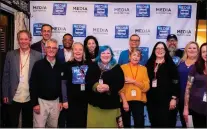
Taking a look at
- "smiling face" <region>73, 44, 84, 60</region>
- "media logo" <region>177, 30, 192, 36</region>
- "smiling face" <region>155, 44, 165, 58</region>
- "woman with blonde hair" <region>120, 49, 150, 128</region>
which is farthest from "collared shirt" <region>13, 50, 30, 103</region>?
"media logo" <region>177, 30, 192, 36</region>

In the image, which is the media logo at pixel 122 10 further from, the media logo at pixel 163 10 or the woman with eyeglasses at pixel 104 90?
the woman with eyeglasses at pixel 104 90

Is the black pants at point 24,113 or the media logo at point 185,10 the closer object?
the black pants at point 24,113

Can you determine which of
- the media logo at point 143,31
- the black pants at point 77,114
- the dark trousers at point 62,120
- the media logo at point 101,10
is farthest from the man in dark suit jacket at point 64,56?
the media logo at point 143,31

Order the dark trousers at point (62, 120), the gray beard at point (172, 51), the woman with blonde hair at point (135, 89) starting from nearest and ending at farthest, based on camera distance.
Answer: the woman with blonde hair at point (135, 89) < the dark trousers at point (62, 120) < the gray beard at point (172, 51)

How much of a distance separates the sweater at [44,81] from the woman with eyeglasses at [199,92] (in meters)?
1.63

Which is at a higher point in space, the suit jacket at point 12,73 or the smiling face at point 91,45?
the smiling face at point 91,45

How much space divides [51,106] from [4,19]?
1619mm

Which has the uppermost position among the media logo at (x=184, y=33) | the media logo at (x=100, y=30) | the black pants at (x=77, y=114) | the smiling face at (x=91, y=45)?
the media logo at (x=100, y=30)

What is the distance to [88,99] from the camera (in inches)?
157

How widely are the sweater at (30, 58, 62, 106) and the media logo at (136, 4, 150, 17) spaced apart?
2.13 metres

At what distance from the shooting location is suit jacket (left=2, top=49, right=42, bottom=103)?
409cm

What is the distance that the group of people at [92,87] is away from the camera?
12.7ft

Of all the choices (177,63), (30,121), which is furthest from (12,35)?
(177,63)

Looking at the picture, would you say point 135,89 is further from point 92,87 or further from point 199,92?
point 199,92
